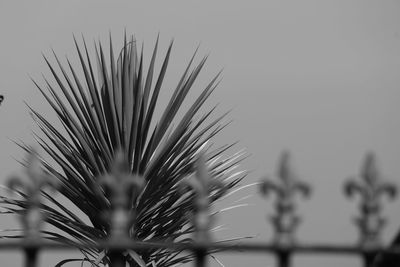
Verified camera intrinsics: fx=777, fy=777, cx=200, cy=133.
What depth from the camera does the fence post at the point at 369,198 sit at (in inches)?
103

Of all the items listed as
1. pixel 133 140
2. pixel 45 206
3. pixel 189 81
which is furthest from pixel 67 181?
pixel 189 81

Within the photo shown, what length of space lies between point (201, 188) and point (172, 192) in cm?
304

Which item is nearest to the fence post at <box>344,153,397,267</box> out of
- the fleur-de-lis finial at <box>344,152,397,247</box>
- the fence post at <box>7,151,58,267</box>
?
the fleur-de-lis finial at <box>344,152,397,247</box>

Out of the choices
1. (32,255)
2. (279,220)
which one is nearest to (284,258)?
(279,220)

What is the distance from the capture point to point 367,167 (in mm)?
2637

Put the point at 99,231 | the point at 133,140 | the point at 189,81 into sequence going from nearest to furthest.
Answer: the point at 99,231
the point at 133,140
the point at 189,81

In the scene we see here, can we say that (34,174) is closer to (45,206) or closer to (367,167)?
(367,167)

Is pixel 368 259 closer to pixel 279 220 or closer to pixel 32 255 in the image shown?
pixel 279 220

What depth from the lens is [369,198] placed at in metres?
2.64

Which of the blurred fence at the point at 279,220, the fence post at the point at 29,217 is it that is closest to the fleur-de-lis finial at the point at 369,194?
the blurred fence at the point at 279,220

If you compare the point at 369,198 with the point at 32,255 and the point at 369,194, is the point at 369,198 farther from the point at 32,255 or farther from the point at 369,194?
the point at 32,255

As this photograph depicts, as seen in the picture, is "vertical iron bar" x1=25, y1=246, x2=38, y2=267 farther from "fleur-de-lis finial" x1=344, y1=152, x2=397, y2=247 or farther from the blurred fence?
"fleur-de-lis finial" x1=344, y1=152, x2=397, y2=247

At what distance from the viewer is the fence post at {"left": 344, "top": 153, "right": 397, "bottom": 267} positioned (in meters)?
2.62

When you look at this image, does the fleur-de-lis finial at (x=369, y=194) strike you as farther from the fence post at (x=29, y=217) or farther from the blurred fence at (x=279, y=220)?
the fence post at (x=29, y=217)
